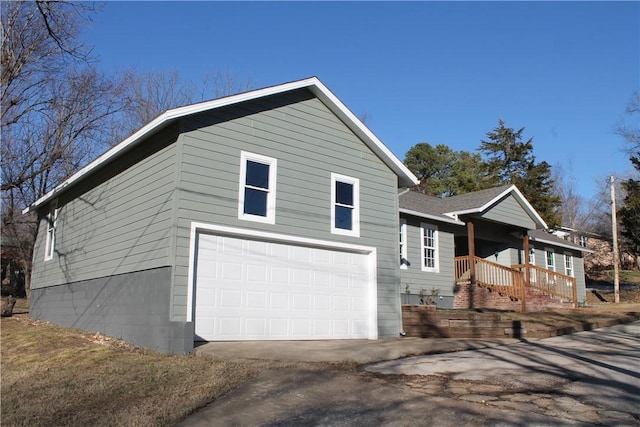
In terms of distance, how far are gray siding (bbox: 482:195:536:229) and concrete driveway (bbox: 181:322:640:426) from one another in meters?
11.6

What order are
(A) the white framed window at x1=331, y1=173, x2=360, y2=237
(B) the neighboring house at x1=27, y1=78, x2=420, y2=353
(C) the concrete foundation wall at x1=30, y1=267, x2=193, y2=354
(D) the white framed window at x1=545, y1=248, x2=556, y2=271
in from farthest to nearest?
(D) the white framed window at x1=545, y1=248, x2=556, y2=271 < (A) the white framed window at x1=331, y1=173, x2=360, y2=237 < (B) the neighboring house at x1=27, y1=78, x2=420, y2=353 < (C) the concrete foundation wall at x1=30, y1=267, x2=193, y2=354

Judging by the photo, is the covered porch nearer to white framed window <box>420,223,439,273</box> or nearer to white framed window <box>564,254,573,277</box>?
white framed window <box>420,223,439,273</box>

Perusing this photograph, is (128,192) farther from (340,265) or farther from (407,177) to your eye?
(407,177)

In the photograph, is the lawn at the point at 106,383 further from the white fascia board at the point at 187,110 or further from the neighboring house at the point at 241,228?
the white fascia board at the point at 187,110

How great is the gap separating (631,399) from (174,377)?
587 centimetres

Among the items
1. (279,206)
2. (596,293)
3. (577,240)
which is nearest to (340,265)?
(279,206)

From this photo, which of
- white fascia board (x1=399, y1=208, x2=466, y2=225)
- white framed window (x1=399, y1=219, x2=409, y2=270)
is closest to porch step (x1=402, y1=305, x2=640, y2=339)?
white framed window (x1=399, y1=219, x2=409, y2=270)

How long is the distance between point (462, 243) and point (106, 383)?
18740 millimetres

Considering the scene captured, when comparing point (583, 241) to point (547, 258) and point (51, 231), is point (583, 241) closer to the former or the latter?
point (547, 258)

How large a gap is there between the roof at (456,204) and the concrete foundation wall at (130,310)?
9525mm

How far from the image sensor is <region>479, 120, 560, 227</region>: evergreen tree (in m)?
39.2

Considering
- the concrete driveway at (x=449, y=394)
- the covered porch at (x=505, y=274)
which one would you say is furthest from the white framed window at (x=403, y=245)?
the concrete driveway at (x=449, y=394)

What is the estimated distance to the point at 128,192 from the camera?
41.1ft

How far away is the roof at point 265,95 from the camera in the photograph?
10.9 meters
